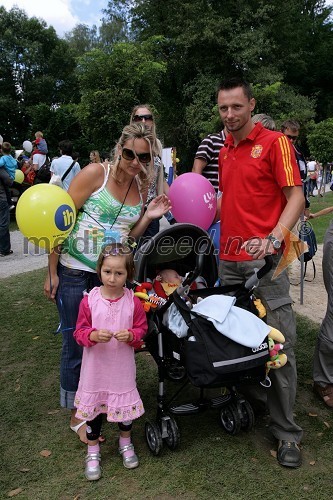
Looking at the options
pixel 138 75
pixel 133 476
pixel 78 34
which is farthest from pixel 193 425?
pixel 78 34

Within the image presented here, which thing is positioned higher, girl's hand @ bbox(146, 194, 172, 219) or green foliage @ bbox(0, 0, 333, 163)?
green foliage @ bbox(0, 0, 333, 163)

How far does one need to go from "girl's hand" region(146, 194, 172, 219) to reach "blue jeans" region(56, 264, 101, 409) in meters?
0.54

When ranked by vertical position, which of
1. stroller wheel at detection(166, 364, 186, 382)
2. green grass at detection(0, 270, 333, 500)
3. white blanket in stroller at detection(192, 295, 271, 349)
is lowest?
green grass at detection(0, 270, 333, 500)

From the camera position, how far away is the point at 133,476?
2.62 meters

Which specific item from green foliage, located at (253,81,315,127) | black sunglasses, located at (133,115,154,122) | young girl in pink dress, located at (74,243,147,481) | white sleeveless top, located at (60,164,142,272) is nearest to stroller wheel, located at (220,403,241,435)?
young girl in pink dress, located at (74,243,147,481)

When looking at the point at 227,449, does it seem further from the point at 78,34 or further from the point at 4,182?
the point at 78,34

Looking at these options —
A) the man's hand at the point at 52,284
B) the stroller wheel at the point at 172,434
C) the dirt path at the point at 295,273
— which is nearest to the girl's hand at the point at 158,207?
the man's hand at the point at 52,284

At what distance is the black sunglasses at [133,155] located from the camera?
2.62 meters

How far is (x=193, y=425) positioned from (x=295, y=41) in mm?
34891

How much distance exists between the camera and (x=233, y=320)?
2471 mm

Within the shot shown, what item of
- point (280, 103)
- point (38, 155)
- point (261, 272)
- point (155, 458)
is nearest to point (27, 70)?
point (280, 103)

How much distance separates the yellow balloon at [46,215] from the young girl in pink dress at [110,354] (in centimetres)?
30

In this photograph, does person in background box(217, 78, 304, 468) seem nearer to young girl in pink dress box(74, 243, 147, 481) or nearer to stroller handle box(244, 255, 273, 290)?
stroller handle box(244, 255, 273, 290)

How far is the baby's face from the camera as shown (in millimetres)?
3096
